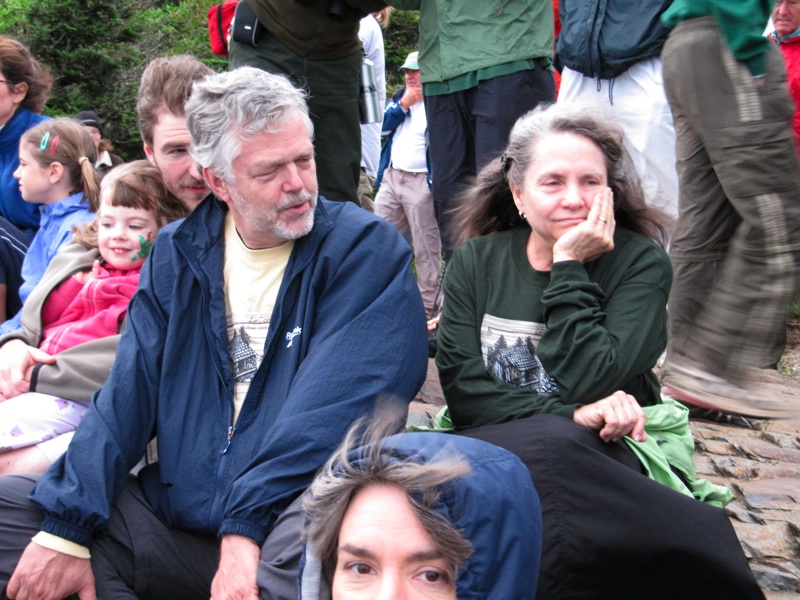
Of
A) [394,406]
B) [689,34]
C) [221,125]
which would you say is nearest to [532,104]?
[689,34]

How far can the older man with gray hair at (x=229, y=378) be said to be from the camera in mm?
2648

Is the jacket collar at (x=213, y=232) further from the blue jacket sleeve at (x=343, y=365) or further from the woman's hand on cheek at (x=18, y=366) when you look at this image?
the woman's hand on cheek at (x=18, y=366)

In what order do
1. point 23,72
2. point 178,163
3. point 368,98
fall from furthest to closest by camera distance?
1. point 23,72
2. point 368,98
3. point 178,163

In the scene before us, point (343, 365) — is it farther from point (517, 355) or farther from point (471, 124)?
point (471, 124)

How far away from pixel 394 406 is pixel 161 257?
88 centimetres

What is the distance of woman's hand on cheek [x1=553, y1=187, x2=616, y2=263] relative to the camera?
2.91 meters

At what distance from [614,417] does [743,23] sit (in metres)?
1.13

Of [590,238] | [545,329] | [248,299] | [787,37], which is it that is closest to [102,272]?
[248,299]

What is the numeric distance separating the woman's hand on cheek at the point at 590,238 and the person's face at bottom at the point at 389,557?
127 cm

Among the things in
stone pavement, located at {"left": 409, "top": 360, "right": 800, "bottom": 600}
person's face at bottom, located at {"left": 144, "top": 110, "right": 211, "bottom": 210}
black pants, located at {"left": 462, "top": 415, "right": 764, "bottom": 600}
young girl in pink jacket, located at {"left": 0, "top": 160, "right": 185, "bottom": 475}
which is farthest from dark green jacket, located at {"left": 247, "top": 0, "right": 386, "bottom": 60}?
black pants, located at {"left": 462, "top": 415, "right": 764, "bottom": 600}

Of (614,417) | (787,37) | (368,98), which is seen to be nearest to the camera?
(614,417)

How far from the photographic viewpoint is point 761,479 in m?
4.08

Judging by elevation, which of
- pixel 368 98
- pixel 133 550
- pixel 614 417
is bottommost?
pixel 133 550

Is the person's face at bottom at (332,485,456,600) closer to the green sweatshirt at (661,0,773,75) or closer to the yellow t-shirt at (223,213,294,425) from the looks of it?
the yellow t-shirt at (223,213,294,425)
